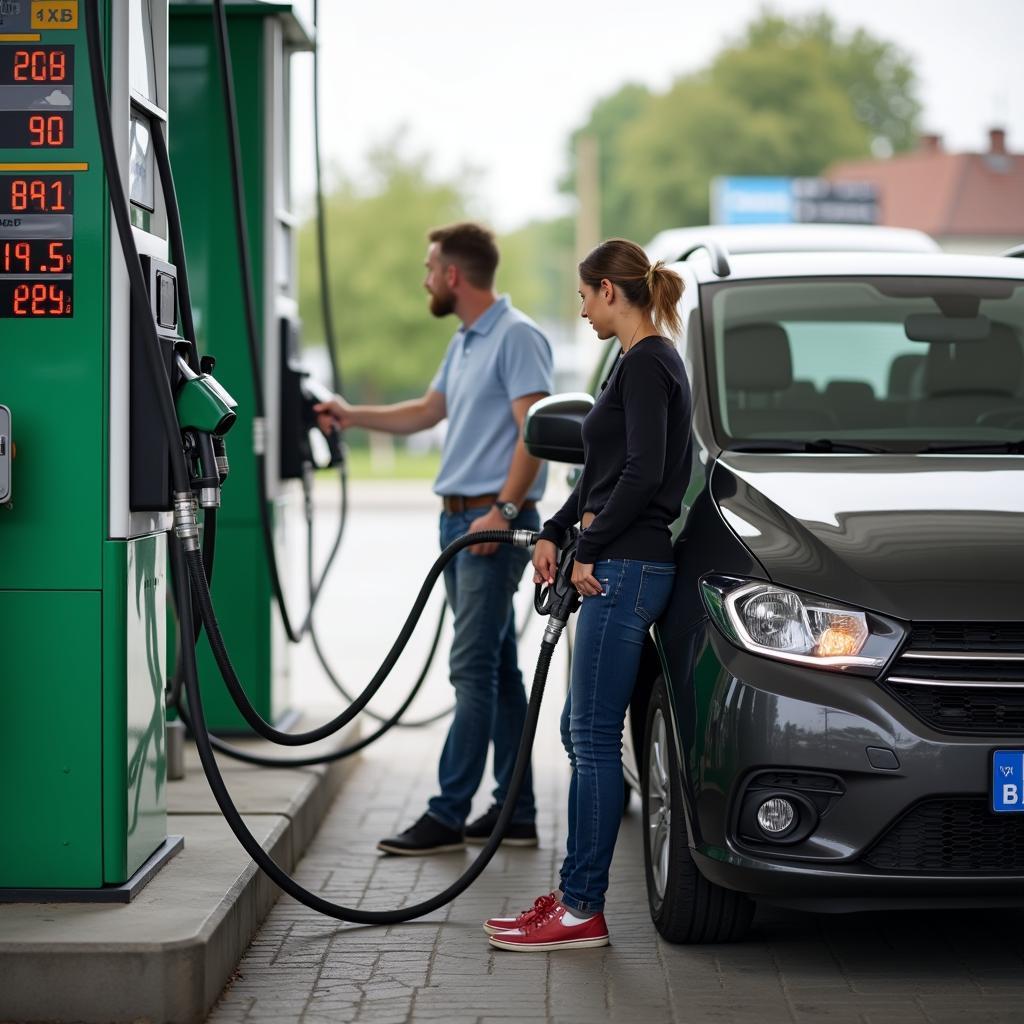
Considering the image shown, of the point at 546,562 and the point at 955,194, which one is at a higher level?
the point at 955,194

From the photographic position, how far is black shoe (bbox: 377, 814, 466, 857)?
5895 millimetres

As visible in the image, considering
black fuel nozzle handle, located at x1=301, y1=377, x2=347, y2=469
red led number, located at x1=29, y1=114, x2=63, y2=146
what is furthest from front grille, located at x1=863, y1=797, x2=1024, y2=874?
black fuel nozzle handle, located at x1=301, y1=377, x2=347, y2=469

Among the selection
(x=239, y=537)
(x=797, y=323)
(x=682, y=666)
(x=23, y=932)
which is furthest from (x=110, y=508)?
(x=239, y=537)

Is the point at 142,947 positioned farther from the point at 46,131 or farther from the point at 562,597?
the point at 46,131

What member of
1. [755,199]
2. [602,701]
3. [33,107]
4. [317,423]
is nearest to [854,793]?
[602,701]

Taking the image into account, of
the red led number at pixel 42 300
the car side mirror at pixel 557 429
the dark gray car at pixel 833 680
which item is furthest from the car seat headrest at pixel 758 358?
the red led number at pixel 42 300

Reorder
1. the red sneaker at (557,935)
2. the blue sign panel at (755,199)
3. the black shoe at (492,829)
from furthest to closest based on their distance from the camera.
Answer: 1. the blue sign panel at (755,199)
2. the black shoe at (492,829)
3. the red sneaker at (557,935)

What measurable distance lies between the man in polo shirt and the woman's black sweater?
108 cm

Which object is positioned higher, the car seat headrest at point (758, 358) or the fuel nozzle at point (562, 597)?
the car seat headrest at point (758, 358)

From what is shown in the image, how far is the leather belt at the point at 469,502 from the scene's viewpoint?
599 centimetres

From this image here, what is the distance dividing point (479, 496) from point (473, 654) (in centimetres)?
54

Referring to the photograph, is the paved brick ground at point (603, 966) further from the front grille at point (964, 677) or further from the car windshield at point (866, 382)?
the car windshield at point (866, 382)

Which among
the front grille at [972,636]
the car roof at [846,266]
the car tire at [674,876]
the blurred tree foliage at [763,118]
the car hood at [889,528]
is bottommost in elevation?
the car tire at [674,876]

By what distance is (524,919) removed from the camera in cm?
481
